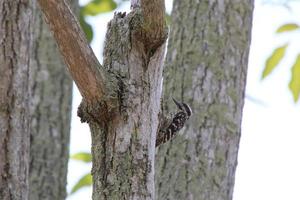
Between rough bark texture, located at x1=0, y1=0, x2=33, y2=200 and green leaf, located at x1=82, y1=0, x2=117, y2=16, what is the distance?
1725mm

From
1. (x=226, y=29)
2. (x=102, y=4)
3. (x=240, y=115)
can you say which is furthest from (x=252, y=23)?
(x=102, y=4)

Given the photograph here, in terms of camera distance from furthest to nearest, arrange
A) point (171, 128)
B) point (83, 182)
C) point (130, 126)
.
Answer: point (83, 182)
point (171, 128)
point (130, 126)

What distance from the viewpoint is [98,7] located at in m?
4.80

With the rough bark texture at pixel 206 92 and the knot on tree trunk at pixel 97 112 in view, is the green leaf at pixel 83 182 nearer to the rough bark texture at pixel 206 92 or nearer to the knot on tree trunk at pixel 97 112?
the rough bark texture at pixel 206 92

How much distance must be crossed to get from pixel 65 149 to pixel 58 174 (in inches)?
5.0

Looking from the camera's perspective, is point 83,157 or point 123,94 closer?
point 123,94

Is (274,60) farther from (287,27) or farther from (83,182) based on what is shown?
(83,182)

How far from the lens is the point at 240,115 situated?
398 cm

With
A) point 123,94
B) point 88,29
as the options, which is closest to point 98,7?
point 88,29

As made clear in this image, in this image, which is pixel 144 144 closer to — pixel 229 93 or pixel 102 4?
pixel 229 93

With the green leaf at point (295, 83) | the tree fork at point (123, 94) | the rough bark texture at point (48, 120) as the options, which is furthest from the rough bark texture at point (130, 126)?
the rough bark texture at point (48, 120)

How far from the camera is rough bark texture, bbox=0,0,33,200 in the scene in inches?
114

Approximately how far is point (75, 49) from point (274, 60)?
169cm

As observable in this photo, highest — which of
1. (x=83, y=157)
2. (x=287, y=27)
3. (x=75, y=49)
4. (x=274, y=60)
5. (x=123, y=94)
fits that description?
(x=287, y=27)
